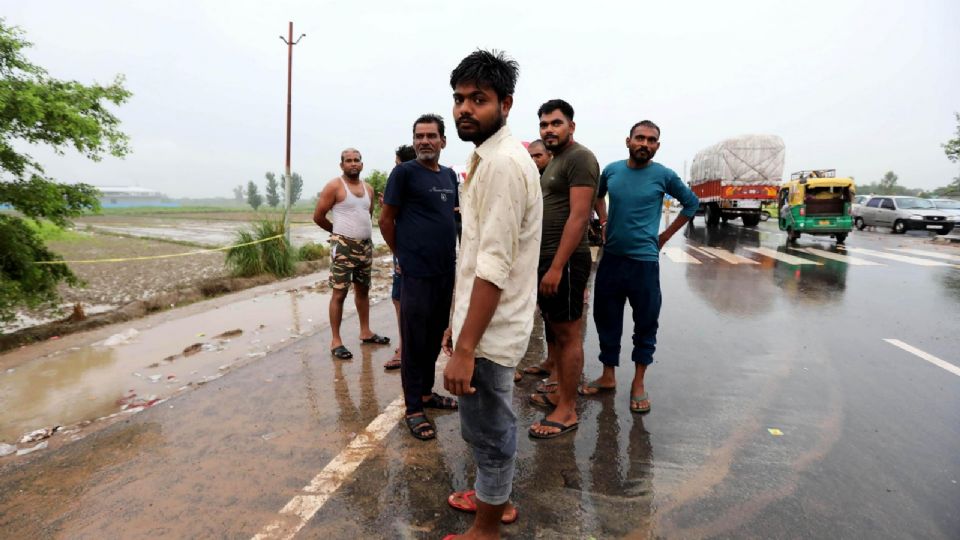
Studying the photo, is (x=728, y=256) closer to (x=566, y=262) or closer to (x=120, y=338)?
(x=566, y=262)

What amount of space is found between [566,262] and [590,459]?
3.81 ft

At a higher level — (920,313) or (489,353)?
(489,353)

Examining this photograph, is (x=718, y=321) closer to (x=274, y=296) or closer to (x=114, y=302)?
(x=274, y=296)

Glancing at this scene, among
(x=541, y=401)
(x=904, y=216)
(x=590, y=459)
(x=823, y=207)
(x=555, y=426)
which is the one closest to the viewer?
(x=590, y=459)

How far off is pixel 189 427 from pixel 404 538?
1899 millimetres

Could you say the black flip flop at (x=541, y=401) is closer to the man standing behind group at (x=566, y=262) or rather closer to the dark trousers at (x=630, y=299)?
the man standing behind group at (x=566, y=262)

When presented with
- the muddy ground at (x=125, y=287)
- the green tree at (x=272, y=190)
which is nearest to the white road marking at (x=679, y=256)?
the muddy ground at (x=125, y=287)

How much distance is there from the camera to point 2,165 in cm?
598

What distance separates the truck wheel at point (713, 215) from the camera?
22.2 m

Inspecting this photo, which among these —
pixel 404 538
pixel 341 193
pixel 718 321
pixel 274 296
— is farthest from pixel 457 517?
pixel 274 296

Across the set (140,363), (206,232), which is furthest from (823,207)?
(206,232)

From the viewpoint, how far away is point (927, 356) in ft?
15.4

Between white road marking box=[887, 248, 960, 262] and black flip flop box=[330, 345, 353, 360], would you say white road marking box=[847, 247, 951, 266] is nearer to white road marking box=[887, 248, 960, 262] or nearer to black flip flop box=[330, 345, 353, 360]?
white road marking box=[887, 248, 960, 262]

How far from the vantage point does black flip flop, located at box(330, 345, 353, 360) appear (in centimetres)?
468
